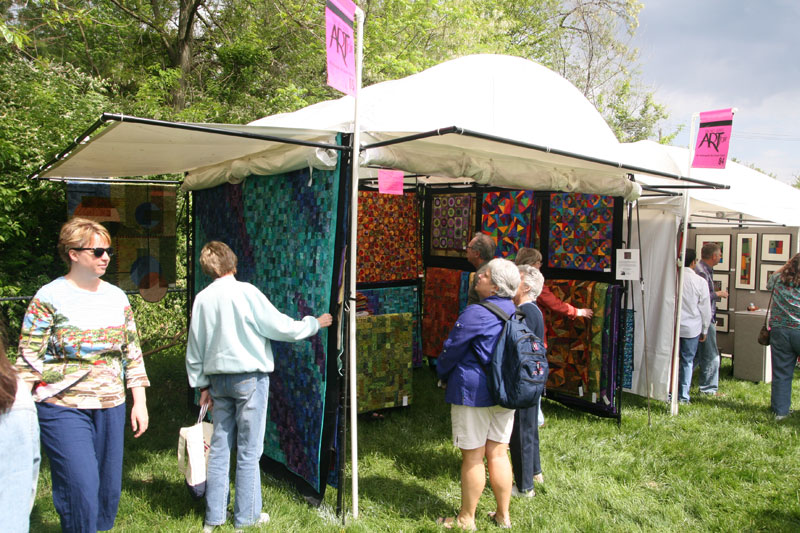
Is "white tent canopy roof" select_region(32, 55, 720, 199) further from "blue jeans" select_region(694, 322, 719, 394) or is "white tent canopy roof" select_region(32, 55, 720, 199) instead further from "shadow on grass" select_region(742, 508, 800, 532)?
"blue jeans" select_region(694, 322, 719, 394)

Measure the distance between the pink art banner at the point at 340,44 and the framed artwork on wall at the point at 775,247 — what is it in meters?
6.67

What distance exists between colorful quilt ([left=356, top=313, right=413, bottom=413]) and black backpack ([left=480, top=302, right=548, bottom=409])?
2155mm

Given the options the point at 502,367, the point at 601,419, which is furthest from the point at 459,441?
the point at 601,419

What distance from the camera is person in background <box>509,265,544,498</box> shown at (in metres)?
3.42

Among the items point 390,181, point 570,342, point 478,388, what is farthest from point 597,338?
point 390,181

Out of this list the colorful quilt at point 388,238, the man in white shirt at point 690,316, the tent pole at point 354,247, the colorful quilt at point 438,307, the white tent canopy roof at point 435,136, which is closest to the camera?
the tent pole at point 354,247

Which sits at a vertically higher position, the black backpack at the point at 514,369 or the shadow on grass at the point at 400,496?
the black backpack at the point at 514,369

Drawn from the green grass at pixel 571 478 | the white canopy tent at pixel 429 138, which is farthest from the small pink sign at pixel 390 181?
the green grass at pixel 571 478

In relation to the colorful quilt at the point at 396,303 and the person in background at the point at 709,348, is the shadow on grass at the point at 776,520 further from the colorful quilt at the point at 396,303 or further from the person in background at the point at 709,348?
the colorful quilt at the point at 396,303

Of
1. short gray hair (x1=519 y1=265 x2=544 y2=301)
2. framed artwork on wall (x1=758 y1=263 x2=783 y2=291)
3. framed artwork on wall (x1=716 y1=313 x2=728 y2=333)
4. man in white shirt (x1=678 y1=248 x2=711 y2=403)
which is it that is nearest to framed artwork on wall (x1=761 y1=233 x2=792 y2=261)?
framed artwork on wall (x1=758 y1=263 x2=783 y2=291)

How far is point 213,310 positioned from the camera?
284cm

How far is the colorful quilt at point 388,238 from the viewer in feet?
19.4

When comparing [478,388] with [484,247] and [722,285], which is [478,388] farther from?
[722,285]

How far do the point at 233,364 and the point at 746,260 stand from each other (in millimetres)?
7132
